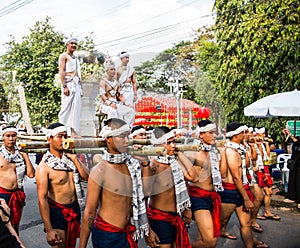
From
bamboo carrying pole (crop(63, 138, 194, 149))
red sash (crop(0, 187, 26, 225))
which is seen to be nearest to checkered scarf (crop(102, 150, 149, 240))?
bamboo carrying pole (crop(63, 138, 194, 149))

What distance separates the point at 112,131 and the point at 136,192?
0.60 meters

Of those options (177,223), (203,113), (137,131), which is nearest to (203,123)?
(203,113)

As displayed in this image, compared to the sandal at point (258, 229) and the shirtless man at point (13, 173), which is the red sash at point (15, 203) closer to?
the shirtless man at point (13, 173)

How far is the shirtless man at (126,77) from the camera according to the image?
93.4 inches

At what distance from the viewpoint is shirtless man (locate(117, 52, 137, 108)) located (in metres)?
2.37

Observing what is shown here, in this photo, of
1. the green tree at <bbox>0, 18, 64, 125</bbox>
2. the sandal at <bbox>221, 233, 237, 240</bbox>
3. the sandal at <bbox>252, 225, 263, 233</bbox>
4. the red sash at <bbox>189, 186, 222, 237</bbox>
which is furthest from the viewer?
the green tree at <bbox>0, 18, 64, 125</bbox>

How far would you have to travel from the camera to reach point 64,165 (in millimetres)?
3473

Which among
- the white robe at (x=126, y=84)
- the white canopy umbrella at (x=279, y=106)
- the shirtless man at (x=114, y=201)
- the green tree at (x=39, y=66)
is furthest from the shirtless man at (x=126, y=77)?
the green tree at (x=39, y=66)

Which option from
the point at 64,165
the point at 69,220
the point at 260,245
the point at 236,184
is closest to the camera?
the point at 69,220

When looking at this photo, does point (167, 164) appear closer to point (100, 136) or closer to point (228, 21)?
point (100, 136)

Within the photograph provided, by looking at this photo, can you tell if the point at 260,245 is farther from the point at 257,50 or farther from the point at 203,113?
the point at 257,50

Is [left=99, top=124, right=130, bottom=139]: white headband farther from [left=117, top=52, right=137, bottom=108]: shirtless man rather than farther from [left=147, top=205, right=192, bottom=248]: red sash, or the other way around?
[left=147, top=205, right=192, bottom=248]: red sash

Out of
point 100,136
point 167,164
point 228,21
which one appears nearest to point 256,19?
point 228,21

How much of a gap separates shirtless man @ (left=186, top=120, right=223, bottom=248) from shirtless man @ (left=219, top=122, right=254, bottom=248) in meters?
0.31
